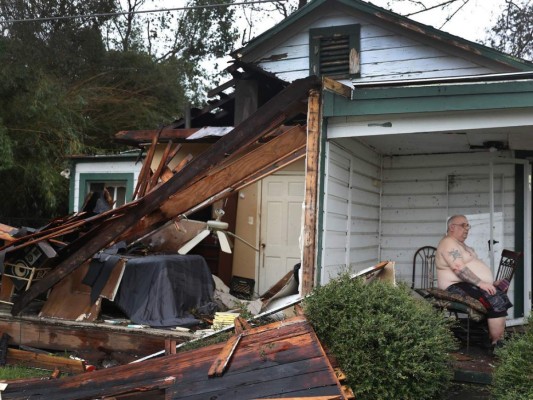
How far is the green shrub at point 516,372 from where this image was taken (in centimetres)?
371

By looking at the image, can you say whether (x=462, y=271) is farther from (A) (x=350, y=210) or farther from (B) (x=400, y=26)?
(B) (x=400, y=26)

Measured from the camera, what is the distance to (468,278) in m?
5.95

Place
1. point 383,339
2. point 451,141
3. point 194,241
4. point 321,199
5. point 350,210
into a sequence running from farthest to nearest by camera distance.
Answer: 1. point 194,241
2. point 451,141
3. point 350,210
4. point 321,199
5. point 383,339

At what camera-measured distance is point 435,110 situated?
5461 mm

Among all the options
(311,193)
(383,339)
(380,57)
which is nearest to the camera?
(383,339)

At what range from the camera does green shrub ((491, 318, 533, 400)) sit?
3715 millimetres

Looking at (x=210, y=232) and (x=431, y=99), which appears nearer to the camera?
(x=431, y=99)

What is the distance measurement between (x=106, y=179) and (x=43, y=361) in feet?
16.5

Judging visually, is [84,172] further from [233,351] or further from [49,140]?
[233,351]

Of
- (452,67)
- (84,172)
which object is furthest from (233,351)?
(84,172)

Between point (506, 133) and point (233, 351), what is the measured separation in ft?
13.1

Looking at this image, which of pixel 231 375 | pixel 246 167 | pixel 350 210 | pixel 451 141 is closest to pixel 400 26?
pixel 451 141

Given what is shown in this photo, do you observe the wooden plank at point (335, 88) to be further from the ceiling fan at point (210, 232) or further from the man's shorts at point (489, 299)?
the ceiling fan at point (210, 232)

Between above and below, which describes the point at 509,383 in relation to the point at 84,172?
below
